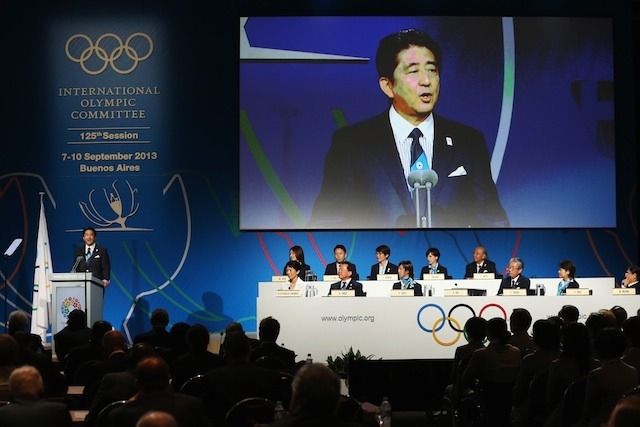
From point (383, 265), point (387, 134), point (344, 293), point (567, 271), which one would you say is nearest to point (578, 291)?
point (567, 271)

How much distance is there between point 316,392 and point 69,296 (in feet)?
28.9

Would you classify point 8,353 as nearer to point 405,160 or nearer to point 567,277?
point 567,277

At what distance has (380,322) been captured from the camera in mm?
10242

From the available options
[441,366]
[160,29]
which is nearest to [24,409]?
[441,366]

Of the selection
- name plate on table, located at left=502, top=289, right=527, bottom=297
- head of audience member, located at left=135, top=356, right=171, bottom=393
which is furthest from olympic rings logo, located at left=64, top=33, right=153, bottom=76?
head of audience member, located at left=135, top=356, right=171, bottom=393

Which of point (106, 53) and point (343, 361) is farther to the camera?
point (106, 53)

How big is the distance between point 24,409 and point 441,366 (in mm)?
4595

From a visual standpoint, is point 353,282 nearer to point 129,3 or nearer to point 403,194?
point 403,194

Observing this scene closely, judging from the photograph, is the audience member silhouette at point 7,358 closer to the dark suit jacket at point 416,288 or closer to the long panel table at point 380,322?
the long panel table at point 380,322

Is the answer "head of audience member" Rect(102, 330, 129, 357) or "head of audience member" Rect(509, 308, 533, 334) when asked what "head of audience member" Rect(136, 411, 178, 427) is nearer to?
"head of audience member" Rect(102, 330, 129, 357)

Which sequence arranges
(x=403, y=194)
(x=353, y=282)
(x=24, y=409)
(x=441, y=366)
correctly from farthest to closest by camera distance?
1. (x=403, y=194)
2. (x=353, y=282)
3. (x=441, y=366)
4. (x=24, y=409)

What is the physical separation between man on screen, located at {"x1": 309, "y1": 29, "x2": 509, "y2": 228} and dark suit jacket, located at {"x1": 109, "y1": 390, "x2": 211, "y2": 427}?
9.75 metres

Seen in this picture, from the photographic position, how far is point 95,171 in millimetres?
14141

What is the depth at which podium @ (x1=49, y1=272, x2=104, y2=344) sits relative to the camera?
11453 mm
